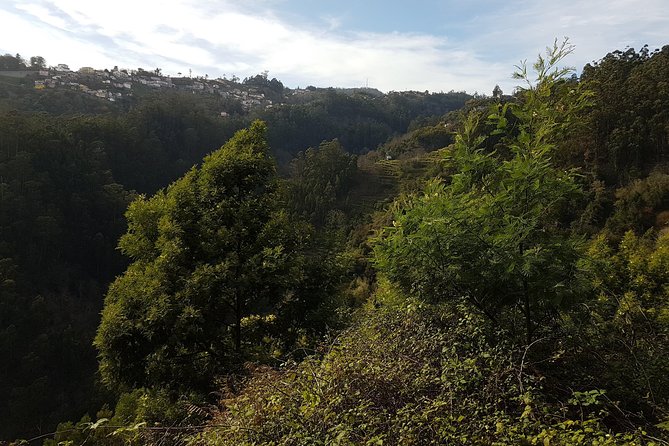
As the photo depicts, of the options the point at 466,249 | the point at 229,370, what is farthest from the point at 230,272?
the point at 466,249

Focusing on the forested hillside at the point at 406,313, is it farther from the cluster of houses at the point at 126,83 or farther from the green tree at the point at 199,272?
the cluster of houses at the point at 126,83

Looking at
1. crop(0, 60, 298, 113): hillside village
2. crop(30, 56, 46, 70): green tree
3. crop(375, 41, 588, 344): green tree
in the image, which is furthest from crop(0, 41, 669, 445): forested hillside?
crop(30, 56, 46, 70): green tree

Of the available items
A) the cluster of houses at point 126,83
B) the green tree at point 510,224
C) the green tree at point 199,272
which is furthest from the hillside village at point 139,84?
the green tree at point 510,224

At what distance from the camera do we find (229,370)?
6496mm

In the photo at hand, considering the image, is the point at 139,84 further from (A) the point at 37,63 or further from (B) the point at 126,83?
(A) the point at 37,63

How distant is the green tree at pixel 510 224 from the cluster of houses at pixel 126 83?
263ft

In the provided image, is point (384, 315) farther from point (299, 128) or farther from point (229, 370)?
point (299, 128)

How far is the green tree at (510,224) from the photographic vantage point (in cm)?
356

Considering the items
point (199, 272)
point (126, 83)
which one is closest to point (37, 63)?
point (126, 83)

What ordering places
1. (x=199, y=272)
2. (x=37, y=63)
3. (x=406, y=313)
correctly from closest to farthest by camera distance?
(x=406, y=313)
(x=199, y=272)
(x=37, y=63)

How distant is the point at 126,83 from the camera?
95.3 m

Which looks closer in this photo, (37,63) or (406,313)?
(406,313)

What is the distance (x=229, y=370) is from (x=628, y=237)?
29.2 ft

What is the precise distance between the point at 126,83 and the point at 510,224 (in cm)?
10879
